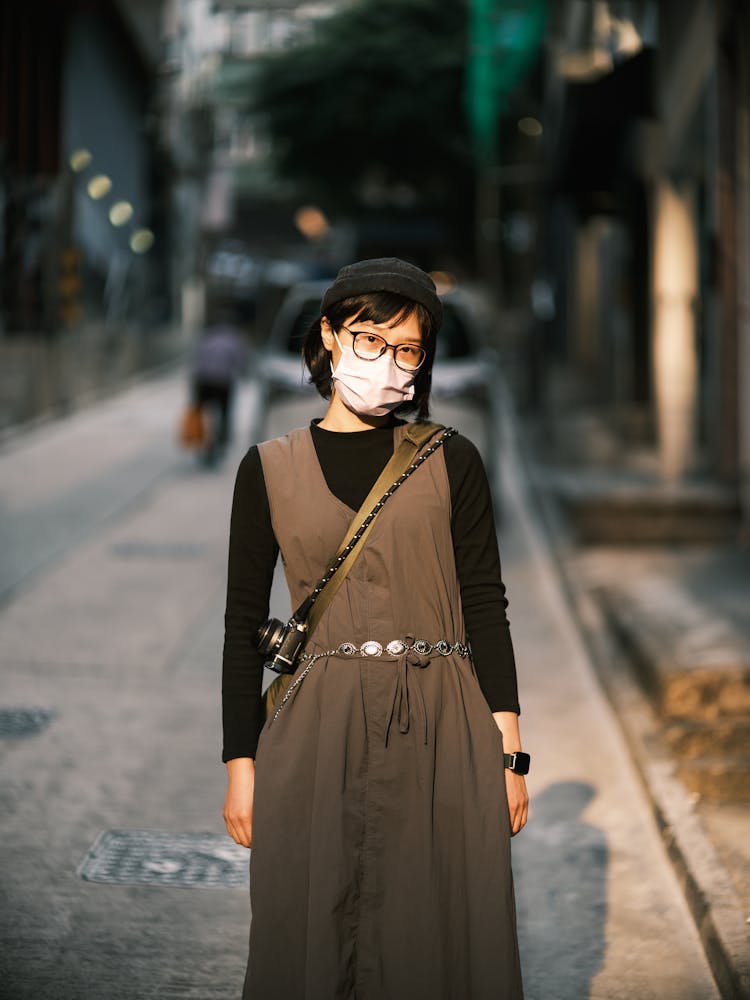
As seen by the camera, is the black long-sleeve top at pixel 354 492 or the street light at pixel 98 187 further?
the street light at pixel 98 187

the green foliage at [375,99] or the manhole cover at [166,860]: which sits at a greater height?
the green foliage at [375,99]

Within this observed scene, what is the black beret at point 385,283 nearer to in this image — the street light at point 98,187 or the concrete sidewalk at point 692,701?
the concrete sidewalk at point 692,701

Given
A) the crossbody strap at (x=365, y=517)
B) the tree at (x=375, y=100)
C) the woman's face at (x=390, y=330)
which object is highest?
the tree at (x=375, y=100)

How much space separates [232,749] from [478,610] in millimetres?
561

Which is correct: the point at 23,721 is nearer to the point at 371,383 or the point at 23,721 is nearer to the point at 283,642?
the point at 283,642

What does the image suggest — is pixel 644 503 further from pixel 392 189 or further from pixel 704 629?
pixel 392 189

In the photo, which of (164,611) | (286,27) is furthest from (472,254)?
(164,611)

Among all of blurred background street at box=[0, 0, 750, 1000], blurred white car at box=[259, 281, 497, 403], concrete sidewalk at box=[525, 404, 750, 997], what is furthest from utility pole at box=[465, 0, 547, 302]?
concrete sidewalk at box=[525, 404, 750, 997]

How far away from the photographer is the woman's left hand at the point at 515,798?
3115 millimetres

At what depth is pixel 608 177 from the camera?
2316 cm

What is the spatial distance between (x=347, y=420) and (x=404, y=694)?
560mm

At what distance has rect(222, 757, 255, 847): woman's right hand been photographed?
3.09 meters

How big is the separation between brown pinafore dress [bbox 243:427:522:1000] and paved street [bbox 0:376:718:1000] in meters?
1.42

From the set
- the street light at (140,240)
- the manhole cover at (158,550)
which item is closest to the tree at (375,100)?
the street light at (140,240)
